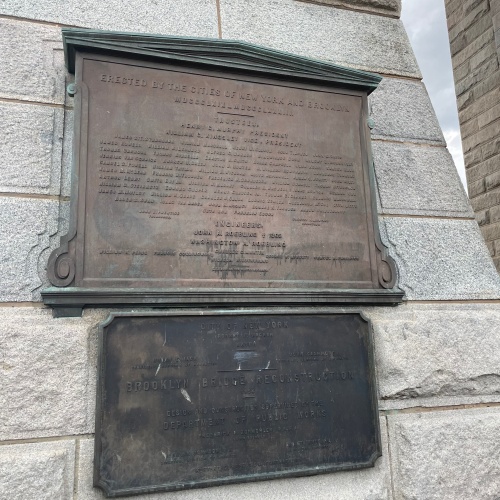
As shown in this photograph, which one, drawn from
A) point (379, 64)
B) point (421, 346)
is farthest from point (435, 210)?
point (379, 64)

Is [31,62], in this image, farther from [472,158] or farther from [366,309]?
[472,158]

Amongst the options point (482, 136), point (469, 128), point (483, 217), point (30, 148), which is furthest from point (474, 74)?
point (30, 148)

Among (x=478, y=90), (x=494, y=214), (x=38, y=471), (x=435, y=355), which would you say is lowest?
(x=38, y=471)

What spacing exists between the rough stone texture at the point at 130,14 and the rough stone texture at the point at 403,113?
4.48 feet

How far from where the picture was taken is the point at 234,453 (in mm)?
2365

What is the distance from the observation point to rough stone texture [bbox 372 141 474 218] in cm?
326

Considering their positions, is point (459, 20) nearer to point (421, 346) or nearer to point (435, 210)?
point (435, 210)

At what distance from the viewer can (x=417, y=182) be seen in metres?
3.35

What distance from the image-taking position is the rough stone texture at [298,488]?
7.35 feet

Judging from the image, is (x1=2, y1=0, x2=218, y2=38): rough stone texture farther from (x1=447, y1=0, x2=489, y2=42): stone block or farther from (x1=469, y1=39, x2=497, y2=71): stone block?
(x1=447, y1=0, x2=489, y2=42): stone block

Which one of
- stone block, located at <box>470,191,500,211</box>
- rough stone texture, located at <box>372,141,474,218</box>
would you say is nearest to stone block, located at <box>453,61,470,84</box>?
stone block, located at <box>470,191,500,211</box>

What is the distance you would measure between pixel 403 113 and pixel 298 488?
2763mm

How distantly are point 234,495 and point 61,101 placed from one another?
2.48 metres

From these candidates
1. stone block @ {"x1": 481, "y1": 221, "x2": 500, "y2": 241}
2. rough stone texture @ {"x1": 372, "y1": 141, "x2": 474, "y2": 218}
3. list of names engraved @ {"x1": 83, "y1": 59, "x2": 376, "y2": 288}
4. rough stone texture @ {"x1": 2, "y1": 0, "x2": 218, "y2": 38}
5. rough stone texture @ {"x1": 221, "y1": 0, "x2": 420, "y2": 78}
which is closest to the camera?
list of names engraved @ {"x1": 83, "y1": 59, "x2": 376, "y2": 288}
